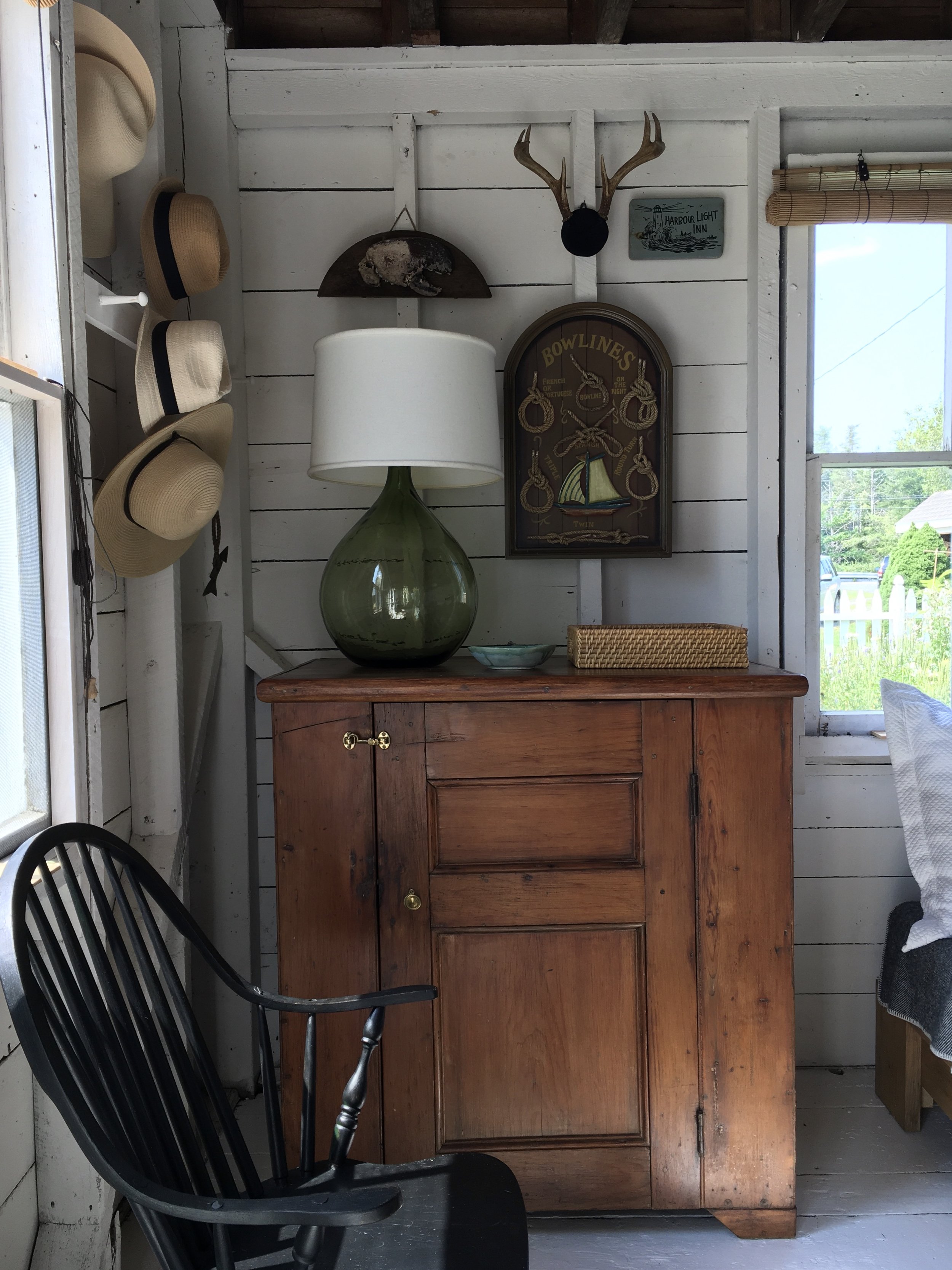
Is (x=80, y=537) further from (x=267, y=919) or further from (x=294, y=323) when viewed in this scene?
(x=267, y=919)

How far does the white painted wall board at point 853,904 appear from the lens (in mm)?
2367

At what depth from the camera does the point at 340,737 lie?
5.65ft

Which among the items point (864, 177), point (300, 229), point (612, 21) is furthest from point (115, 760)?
point (864, 177)

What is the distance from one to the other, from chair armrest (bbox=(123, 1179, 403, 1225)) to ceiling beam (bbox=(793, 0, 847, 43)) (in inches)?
97.0

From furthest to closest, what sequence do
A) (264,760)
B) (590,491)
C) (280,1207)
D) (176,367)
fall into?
(264,760), (590,491), (176,367), (280,1207)

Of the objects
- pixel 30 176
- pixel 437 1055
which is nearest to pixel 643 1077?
pixel 437 1055

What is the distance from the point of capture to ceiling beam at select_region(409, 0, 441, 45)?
2098 mm

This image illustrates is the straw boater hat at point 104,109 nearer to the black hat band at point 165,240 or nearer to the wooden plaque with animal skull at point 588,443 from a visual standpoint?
the black hat band at point 165,240

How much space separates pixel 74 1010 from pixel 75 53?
61.4 inches

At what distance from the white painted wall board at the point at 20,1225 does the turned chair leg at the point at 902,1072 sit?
184cm

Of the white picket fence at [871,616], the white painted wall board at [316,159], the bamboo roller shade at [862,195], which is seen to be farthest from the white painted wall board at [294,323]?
the white picket fence at [871,616]

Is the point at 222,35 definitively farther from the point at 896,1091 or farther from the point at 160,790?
the point at 896,1091

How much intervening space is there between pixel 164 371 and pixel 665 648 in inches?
43.6

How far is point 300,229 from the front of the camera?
7.52ft
